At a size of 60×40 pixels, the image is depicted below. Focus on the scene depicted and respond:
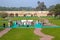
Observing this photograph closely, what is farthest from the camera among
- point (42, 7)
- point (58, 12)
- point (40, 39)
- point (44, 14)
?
point (42, 7)

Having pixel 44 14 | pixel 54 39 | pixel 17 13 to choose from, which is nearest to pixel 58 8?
pixel 44 14

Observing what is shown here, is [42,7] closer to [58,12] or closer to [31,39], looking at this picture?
[58,12]

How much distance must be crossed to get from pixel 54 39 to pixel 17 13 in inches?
2303

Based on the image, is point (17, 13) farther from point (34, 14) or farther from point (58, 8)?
point (58, 8)

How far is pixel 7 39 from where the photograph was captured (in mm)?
14320

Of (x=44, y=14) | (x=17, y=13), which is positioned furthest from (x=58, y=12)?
(x=17, y=13)

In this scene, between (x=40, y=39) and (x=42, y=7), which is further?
(x=42, y=7)

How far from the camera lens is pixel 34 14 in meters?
71.2

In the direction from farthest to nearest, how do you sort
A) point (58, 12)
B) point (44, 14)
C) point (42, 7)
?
point (42, 7)
point (44, 14)
point (58, 12)

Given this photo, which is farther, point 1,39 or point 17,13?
point 17,13

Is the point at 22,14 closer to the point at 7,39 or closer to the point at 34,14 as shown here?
the point at 34,14

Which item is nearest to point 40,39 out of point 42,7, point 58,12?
point 58,12

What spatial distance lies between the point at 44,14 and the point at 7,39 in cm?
5693

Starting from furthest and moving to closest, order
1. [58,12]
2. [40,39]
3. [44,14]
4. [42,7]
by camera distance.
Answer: [42,7] < [44,14] < [58,12] < [40,39]
